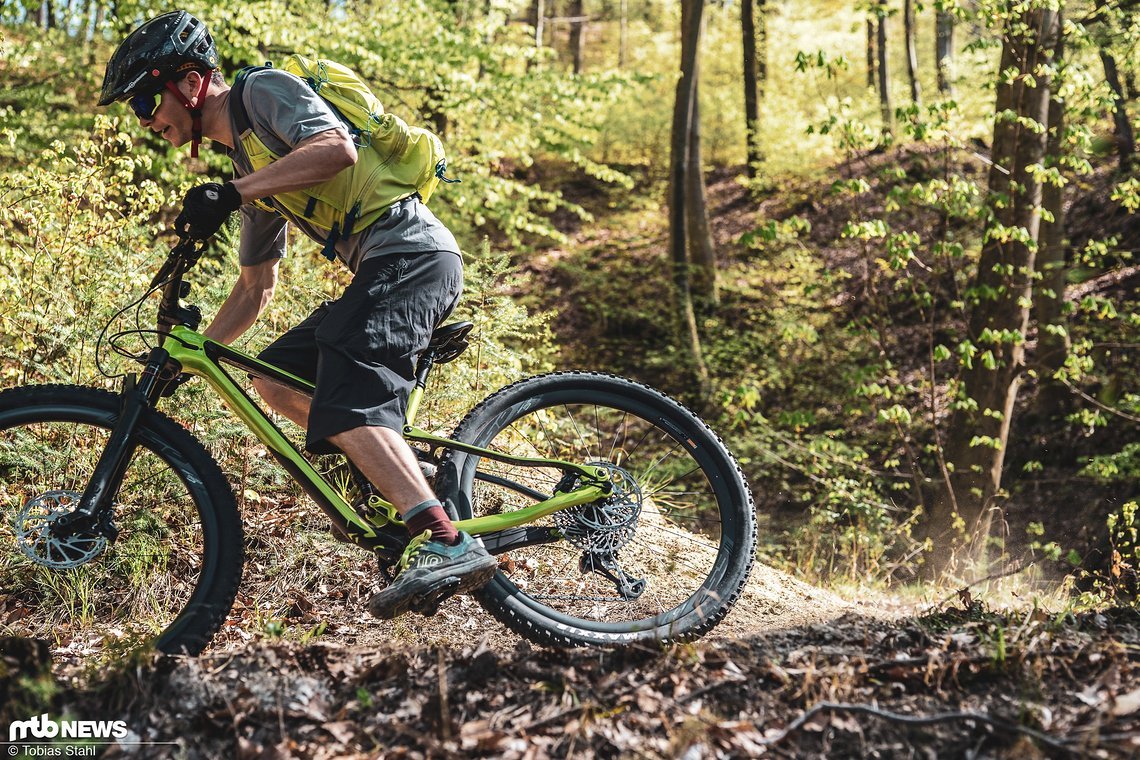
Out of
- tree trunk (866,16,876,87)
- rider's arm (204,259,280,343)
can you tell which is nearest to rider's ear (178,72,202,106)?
rider's arm (204,259,280,343)

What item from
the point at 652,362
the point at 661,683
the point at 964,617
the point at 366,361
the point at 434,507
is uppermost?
the point at 366,361

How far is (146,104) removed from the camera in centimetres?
296

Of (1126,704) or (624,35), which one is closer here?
(1126,704)

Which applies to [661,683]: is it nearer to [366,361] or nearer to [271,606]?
[366,361]

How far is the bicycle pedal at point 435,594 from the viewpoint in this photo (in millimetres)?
2736

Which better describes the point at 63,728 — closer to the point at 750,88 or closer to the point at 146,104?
the point at 146,104

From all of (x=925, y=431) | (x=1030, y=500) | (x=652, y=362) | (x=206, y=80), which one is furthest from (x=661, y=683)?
(x=652, y=362)

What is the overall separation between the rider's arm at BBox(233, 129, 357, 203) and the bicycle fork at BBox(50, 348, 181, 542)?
0.71 meters

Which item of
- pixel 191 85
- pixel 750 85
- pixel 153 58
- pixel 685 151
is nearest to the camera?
pixel 153 58

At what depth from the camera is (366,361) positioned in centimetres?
288

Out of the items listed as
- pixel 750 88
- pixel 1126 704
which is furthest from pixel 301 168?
pixel 750 88

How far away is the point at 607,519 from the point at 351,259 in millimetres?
1399

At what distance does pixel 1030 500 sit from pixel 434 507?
858 cm

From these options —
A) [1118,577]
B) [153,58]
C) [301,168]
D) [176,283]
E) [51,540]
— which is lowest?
[1118,577]
